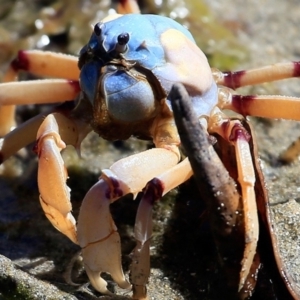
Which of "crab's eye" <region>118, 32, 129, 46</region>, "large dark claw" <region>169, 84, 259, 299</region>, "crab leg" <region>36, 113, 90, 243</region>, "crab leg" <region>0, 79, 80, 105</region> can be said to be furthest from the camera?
"crab leg" <region>0, 79, 80, 105</region>

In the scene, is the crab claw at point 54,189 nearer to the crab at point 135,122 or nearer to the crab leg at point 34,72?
the crab at point 135,122

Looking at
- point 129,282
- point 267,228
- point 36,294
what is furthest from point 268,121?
point 36,294

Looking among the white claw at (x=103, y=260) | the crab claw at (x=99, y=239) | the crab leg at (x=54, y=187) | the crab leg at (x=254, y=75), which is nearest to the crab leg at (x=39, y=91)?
the crab leg at (x=54, y=187)

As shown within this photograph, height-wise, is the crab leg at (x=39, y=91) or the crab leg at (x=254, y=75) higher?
the crab leg at (x=39, y=91)

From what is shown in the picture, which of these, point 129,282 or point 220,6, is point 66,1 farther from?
point 129,282

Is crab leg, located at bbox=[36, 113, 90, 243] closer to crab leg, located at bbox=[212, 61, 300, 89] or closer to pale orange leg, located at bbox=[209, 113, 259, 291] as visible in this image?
pale orange leg, located at bbox=[209, 113, 259, 291]

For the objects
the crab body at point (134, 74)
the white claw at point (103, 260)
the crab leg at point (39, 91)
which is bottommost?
the white claw at point (103, 260)

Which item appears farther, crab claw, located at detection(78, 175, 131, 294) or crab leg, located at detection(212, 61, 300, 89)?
crab leg, located at detection(212, 61, 300, 89)

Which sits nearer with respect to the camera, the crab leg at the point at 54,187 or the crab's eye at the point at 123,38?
the crab leg at the point at 54,187

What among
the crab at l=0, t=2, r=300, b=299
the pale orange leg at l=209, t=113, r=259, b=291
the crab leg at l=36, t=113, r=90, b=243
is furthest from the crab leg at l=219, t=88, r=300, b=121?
the crab leg at l=36, t=113, r=90, b=243
